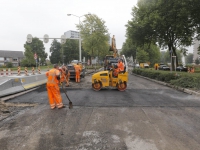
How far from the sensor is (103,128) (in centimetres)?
470

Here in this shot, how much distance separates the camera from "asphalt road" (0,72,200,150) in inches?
150

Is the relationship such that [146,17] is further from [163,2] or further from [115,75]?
[115,75]

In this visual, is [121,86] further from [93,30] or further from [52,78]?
[93,30]

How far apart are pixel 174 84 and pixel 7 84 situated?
10.7m

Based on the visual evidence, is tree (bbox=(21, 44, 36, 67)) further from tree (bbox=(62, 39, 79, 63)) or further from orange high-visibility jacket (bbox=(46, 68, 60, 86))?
orange high-visibility jacket (bbox=(46, 68, 60, 86))

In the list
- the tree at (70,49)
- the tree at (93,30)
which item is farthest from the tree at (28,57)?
the tree at (93,30)

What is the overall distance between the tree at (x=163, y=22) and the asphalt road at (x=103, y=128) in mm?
13868

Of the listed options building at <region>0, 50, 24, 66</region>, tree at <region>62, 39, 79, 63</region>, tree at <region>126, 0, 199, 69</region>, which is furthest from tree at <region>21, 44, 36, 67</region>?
tree at <region>126, 0, 199, 69</region>

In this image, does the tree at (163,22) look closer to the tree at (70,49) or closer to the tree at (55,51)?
the tree at (70,49)

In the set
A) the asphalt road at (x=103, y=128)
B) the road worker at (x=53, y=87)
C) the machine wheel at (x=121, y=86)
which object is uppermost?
the road worker at (x=53, y=87)

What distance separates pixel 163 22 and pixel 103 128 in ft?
58.3

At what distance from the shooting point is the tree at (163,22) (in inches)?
709

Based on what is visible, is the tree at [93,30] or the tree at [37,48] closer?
the tree at [93,30]

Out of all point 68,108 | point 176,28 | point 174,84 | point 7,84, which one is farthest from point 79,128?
point 176,28
